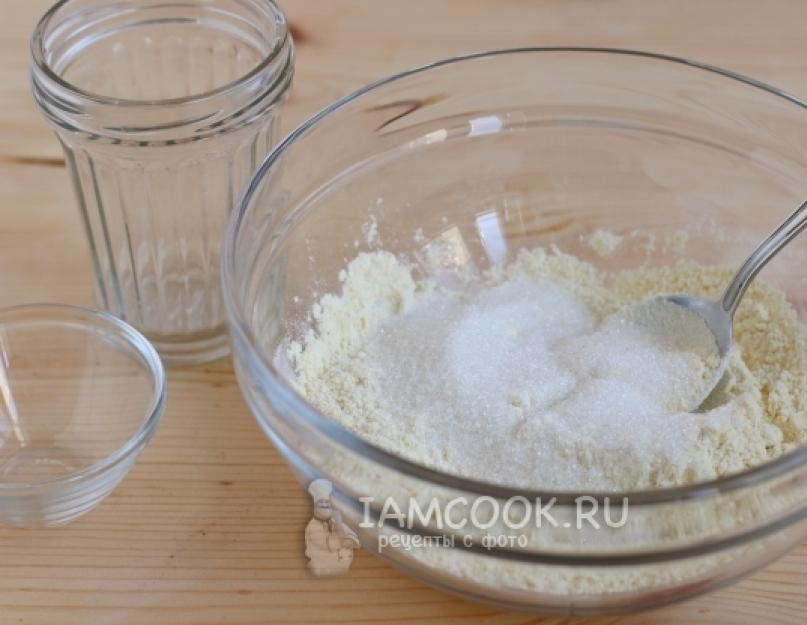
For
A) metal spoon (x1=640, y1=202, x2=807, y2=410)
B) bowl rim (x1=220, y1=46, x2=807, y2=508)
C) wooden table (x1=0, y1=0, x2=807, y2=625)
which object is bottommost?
wooden table (x1=0, y1=0, x2=807, y2=625)

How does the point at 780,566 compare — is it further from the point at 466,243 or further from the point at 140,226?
the point at 140,226

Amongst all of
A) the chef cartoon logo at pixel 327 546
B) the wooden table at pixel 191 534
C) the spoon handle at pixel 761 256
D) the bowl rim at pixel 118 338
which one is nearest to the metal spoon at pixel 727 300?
the spoon handle at pixel 761 256

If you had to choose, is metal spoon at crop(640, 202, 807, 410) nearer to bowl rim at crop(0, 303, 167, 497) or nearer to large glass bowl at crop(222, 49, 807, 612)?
large glass bowl at crop(222, 49, 807, 612)

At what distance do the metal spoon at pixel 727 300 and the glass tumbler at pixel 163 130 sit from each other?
0.39 meters

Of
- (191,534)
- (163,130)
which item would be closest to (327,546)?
(191,534)

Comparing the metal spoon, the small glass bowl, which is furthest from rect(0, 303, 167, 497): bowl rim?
the metal spoon

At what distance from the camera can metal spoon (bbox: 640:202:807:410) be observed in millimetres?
941

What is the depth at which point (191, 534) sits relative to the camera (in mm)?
903

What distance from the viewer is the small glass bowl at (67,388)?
98cm

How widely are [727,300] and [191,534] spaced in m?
0.48

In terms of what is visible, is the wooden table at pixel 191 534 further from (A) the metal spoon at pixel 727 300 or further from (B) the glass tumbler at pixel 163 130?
(A) the metal spoon at pixel 727 300

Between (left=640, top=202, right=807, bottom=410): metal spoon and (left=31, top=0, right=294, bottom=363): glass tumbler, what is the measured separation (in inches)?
15.3

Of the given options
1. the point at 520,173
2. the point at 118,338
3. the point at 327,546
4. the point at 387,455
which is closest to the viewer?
the point at 387,455

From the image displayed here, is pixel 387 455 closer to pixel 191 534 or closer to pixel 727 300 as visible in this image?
pixel 191 534
